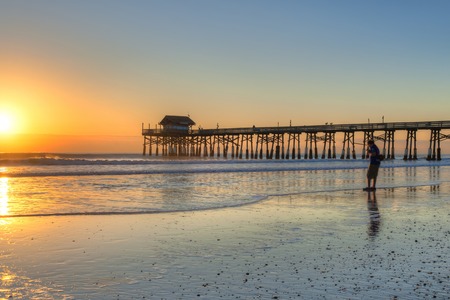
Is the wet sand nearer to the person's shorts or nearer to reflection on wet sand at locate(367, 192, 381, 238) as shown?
reflection on wet sand at locate(367, 192, 381, 238)

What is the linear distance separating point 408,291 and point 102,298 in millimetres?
3264

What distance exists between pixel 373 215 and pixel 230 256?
532 centimetres

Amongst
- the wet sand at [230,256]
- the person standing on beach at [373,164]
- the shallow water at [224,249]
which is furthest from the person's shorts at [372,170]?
the wet sand at [230,256]

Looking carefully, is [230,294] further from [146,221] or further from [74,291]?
[146,221]

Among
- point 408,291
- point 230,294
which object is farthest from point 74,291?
point 408,291

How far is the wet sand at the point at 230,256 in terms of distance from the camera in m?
5.12

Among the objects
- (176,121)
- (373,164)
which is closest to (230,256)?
(373,164)

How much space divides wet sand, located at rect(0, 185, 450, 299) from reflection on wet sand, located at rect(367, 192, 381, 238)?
0.14ft

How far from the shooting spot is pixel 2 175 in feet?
86.5

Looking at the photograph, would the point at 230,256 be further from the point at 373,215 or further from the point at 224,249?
the point at 373,215

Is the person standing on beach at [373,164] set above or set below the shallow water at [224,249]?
above

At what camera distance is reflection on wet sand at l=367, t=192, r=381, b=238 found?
8.68 m

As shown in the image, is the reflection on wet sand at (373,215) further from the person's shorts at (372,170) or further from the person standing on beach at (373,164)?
the person's shorts at (372,170)

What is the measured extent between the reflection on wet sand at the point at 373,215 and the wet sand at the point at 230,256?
4 cm
